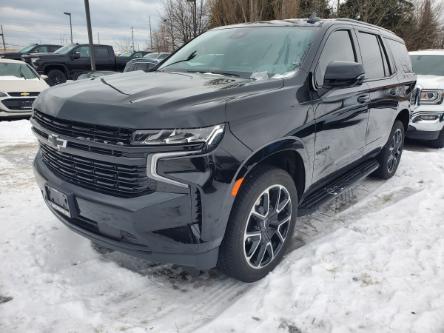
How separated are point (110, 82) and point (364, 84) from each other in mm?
2417

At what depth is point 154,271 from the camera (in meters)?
2.87

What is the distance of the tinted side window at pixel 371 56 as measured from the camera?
12.9ft

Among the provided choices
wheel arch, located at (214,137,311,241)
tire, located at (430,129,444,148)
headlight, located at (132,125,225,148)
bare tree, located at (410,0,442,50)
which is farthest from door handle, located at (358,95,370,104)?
bare tree, located at (410,0,442,50)

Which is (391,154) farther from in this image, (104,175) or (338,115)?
(104,175)

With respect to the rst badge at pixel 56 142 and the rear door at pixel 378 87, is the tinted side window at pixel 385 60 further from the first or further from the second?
the rst badge at pixel 56 142

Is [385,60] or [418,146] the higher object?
[385,60]

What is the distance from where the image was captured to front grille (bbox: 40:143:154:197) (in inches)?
84.4

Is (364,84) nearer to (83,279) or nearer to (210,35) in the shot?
(210,35)

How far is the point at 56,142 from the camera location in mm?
2432

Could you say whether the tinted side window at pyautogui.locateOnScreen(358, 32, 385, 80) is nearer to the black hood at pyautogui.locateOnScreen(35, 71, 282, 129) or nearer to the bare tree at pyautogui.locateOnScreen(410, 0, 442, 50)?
the black hood at pyautogui.locateOnScreen(35, 71, 282, 129)

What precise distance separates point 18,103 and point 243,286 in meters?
8.17

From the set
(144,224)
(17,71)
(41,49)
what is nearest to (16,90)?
(17,71)

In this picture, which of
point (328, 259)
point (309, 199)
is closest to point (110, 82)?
point (309, 199)

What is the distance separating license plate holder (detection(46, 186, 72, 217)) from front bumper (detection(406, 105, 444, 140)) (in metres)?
6.21
